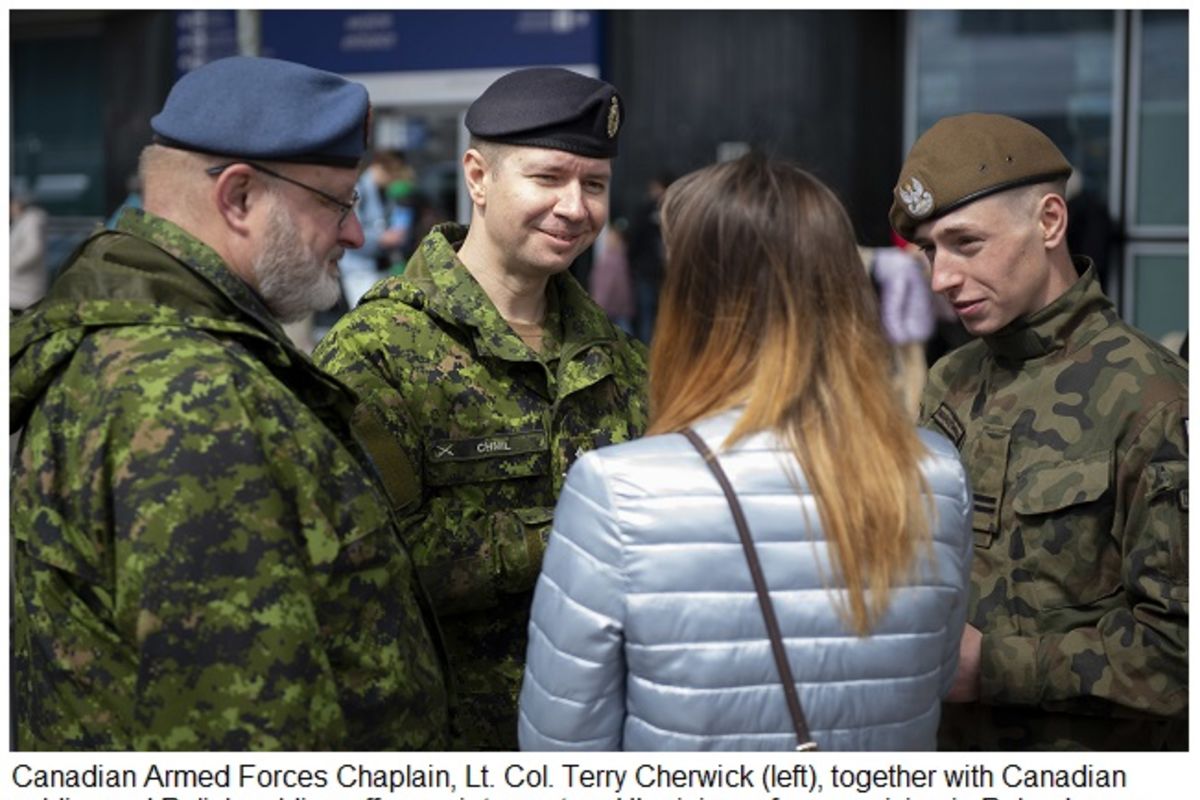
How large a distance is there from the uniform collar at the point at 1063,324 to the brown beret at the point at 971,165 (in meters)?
0.20

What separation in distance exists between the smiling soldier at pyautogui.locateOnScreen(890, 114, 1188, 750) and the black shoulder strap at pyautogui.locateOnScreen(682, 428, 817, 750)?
0.67 meters

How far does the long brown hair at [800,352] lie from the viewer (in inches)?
76.2

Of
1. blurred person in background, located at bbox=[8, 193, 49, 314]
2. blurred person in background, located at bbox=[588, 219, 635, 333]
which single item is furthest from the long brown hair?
blurred person in background, located at bbox=[8, 193, 49, 314]

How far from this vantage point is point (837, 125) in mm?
10930

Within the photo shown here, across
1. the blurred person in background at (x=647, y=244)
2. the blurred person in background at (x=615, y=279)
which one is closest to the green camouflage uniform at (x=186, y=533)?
the blurred person in background at (x=647, y=244)

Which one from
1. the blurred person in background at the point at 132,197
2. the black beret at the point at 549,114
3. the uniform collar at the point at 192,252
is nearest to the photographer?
the uniform collar at the point at 192,252

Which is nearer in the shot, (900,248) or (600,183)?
(600,183)

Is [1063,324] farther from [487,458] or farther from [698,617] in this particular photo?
[698,617]

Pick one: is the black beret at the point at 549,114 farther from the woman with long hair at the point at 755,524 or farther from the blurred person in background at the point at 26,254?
the blurred person in background at the point at 26,254

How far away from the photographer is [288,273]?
2266mm

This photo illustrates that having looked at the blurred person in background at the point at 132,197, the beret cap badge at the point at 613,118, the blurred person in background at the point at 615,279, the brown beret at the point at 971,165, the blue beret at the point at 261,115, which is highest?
the blue beret at the point at 261,115

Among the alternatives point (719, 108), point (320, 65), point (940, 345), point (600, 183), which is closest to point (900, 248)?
point (940, 345)
